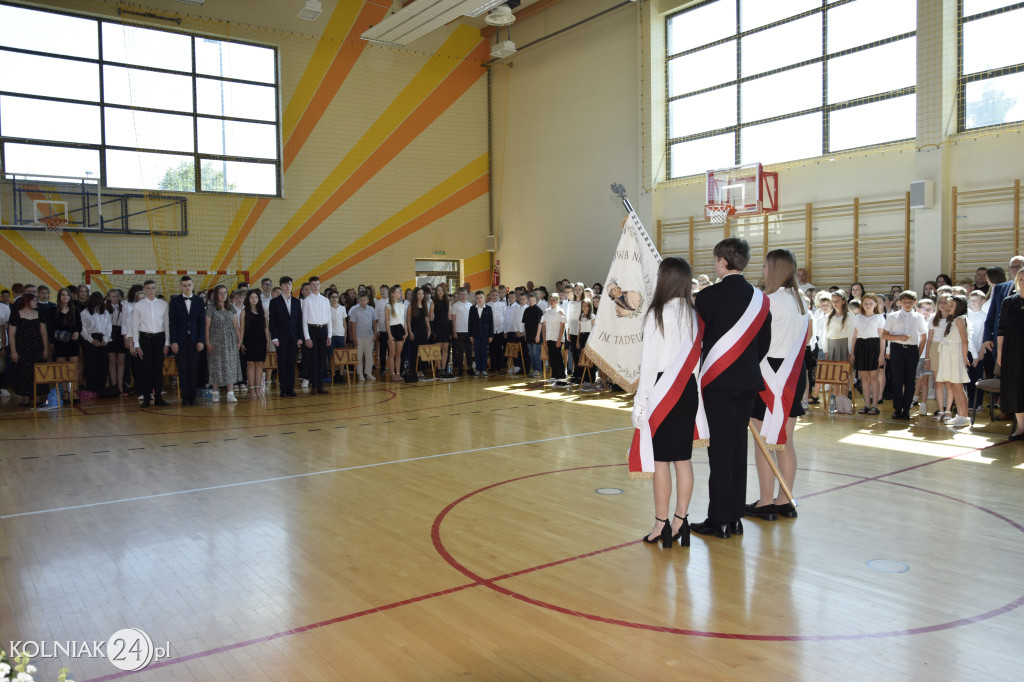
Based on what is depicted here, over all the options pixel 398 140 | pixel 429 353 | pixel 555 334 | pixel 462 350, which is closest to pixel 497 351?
pixel 462 350

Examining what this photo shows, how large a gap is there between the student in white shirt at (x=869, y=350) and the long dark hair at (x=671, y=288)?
20.4ft

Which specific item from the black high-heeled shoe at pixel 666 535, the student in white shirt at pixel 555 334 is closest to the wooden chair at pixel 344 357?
the student in white shirt at pixel 555 334

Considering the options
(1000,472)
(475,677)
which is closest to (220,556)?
(475,677)

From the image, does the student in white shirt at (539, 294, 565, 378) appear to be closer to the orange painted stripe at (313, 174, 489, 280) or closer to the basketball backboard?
the basketball backboard

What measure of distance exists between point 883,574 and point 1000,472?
10.1 ft

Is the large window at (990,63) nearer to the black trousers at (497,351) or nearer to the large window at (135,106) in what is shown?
the black trousers at (497,351)

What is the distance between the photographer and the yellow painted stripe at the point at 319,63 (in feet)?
55.8

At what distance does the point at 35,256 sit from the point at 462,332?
27.3ft

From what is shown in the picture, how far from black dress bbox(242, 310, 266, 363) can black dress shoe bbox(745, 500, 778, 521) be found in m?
8.31

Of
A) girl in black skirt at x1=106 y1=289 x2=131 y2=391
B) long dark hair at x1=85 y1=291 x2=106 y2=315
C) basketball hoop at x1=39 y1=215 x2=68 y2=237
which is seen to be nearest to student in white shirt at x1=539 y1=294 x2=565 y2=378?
girl in black skirt at x1=106 y1=289 x2=131 y2=391

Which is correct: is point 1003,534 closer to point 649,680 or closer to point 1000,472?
point 1000,472

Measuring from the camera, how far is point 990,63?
36.7 ft

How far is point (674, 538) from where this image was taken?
14.2ft

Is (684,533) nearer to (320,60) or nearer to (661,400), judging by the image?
(661,400)
